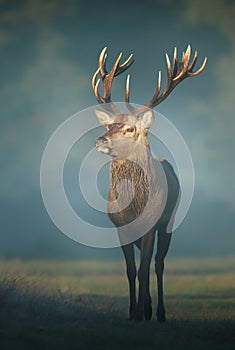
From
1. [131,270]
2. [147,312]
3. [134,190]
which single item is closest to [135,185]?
[134,190]

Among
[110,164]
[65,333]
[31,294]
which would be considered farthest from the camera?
[110,164]

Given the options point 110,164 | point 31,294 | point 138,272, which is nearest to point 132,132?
point 110,164

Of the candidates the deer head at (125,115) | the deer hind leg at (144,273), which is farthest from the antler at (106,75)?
the deer hind leg at (144,273)

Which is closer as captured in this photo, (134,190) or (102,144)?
(102,144)

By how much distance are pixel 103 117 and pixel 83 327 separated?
3.48 meters

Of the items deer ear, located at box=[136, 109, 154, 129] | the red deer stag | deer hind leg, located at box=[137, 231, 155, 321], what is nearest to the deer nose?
the red deer stag

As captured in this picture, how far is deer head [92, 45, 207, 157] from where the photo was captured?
10.4 meters

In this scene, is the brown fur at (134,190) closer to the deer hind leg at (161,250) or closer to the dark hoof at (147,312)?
the dark hoof at (147,312)

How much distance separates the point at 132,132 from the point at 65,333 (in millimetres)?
3470

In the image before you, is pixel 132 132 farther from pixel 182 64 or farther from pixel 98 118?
pixel 182 64

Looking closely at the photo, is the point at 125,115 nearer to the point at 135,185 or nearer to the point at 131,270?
the point at 135,185

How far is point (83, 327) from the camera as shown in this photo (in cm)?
899

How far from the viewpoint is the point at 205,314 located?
1116cm

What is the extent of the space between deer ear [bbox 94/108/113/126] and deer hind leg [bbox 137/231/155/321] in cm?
188
